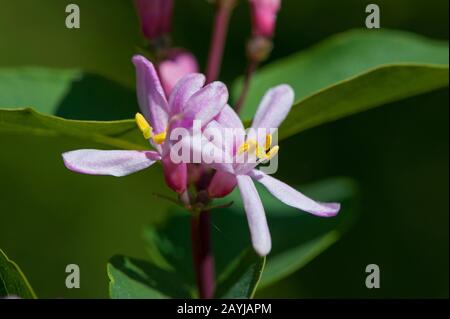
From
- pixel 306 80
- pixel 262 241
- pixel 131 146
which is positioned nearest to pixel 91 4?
pixel 306 80

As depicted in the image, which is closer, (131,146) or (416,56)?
(131,146)

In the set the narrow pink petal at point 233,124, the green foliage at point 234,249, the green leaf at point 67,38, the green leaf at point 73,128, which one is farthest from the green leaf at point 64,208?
the narrow pink petal at point 233,124

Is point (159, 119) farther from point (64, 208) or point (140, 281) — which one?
point (64, 208)

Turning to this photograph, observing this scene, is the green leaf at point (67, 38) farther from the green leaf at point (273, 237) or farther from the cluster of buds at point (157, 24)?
the cluster of buds at point (157, 24)

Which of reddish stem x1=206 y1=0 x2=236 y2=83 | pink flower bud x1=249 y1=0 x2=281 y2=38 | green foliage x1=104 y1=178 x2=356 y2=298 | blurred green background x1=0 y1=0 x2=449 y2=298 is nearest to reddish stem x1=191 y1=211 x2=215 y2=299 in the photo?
green foliage x1=104 y1=178 x2=356 y2=298

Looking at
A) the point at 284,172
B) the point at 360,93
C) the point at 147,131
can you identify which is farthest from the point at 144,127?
the point at 284,172

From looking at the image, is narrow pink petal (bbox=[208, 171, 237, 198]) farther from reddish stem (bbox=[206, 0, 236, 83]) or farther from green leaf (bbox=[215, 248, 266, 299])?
reddish stem (bbox=[206, 0, 236, 83])

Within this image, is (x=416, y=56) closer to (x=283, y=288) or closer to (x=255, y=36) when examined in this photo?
(x=255, y=36)
